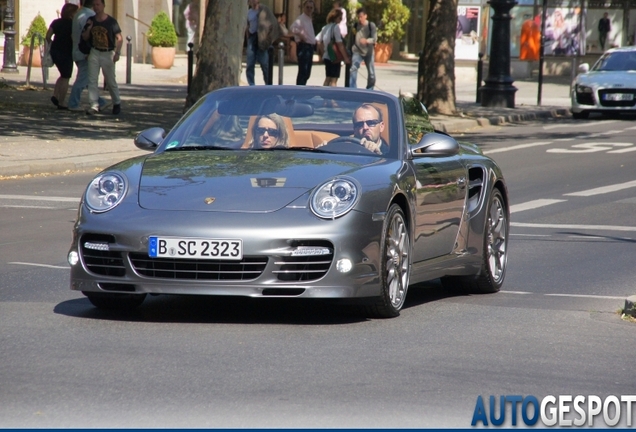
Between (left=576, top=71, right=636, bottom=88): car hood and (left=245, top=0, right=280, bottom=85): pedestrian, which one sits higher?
(left=245, top=0, right=280, bottom=85): pedestrian

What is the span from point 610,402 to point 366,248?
6.41 feet

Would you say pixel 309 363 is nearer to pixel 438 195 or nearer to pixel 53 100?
pixel 438 195

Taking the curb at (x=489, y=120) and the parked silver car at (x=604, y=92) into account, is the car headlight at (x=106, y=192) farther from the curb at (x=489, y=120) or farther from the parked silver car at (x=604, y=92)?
the parked silver car at (x=604, y=92)

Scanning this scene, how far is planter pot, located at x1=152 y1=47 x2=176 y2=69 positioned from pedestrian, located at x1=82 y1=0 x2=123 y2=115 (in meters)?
17.8

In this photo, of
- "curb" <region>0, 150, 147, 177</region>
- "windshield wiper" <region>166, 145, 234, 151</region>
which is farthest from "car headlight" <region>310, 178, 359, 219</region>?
"curb" <region>0, 150, 147, 177</region>

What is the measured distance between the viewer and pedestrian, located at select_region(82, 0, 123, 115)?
22.9 meters

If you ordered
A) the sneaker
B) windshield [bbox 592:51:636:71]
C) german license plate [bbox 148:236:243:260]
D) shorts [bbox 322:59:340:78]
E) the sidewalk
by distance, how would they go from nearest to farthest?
german license plate [bbox 148:236:243:260] < the sidewalk < the sneaker < shorts [bbox 322:59:340:78] < windshield [bbox 592:51:636:71]

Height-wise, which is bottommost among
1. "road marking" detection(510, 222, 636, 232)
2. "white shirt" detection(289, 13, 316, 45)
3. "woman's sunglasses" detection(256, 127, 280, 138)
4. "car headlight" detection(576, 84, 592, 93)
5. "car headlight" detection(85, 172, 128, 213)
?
"road marking" detection(510, 222, 636, 232)

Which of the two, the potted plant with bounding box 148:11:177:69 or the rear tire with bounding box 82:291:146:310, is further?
the potted plant with bounding box 148:11:177:69

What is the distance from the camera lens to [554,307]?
8.38m

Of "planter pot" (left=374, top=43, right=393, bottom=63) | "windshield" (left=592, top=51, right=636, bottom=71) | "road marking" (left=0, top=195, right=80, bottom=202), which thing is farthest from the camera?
"planter pot" (left=374, top=43, right=393, bottom=63)

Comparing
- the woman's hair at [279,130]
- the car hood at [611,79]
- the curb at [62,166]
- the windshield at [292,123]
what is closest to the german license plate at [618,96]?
the car hood at [611,79]

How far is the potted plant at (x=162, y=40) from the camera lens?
40.5 metres

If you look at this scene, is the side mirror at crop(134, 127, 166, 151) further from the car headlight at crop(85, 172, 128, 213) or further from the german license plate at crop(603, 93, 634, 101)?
the german license plate at crop(603, 93, 634, 101)
